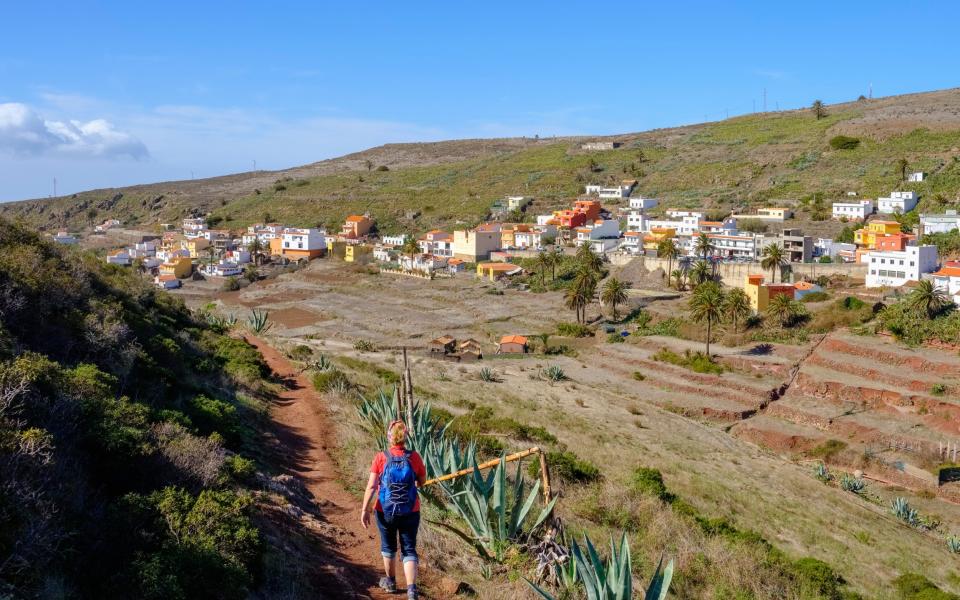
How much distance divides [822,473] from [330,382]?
681 inches

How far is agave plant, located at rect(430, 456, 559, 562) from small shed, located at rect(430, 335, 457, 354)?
1293 inches

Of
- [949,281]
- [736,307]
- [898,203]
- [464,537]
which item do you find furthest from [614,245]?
[464,537]

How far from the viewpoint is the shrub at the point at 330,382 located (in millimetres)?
18805

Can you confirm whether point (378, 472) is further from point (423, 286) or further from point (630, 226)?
point (630, 226)

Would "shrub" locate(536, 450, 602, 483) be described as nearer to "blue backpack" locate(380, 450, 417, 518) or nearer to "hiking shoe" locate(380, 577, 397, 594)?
"hiking shoe" locate(380, 577, 397, 594)

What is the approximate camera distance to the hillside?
75688 mm

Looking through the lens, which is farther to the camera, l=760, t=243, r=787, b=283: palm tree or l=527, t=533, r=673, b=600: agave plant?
l=760, t=243, r=787, b=283: palm tree

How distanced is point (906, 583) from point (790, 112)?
5090 inches

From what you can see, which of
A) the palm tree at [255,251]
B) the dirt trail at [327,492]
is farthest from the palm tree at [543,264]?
the dirt trail at [327,492]

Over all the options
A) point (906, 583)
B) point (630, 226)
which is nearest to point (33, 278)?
point (906, 583)

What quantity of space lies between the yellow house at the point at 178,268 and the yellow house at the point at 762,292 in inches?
2158

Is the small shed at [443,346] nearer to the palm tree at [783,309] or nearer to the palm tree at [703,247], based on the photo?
the palm tree at [783,309]

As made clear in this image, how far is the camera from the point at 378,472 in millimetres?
6523

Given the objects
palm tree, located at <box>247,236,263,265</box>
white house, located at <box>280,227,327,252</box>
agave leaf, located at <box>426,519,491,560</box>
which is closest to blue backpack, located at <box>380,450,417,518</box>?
agave leaf, located at <box>426,519,491,560</box>
